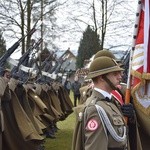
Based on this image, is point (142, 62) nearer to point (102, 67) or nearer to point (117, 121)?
point (102, 67)

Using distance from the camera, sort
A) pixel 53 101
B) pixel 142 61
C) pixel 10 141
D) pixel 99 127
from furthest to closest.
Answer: pixel 53 101 < pixel 10 141 < pixel 142 61 < pixel 99 127

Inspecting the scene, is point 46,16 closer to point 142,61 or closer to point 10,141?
point 10,141

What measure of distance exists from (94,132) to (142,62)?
910 mm

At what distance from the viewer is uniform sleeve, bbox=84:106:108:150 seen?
3206mm

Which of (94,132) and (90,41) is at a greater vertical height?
(94,132)

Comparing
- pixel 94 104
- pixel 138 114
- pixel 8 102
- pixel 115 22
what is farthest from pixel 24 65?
pixel 115 22

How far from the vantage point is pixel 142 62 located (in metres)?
3.84

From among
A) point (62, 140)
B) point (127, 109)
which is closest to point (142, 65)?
point (127, 109)

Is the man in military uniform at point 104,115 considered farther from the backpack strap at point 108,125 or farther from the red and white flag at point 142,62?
the red and white flag at point 142,62

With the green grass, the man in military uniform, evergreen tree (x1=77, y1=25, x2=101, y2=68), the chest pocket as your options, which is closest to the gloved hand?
the man in military uniform

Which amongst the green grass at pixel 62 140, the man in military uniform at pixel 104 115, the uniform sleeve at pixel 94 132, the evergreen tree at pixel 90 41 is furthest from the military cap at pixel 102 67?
the evergreen tree at pixel 90 41

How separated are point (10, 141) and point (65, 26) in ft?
49.7

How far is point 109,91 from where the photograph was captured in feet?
11.7

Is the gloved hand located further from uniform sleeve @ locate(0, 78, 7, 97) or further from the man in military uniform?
uniform sleeve @ locate(0, 78, 7, 97)
